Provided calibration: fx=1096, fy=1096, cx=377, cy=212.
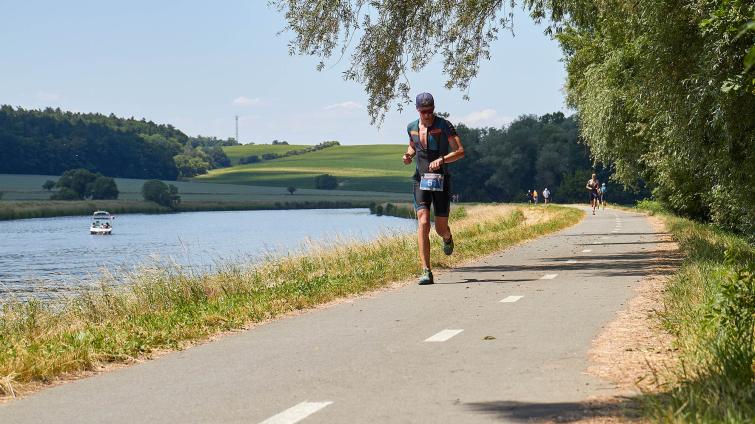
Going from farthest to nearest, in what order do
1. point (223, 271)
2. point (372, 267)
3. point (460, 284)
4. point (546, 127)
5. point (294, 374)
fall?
point (546, 127)
point (223, 271)
point (372, 267)
point (460, 284)
point (294, 374)


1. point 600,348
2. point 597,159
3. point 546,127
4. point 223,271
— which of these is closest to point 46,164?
point 546,127

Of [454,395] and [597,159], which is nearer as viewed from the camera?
[454,395]

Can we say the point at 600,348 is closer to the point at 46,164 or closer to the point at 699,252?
the point at 699,252

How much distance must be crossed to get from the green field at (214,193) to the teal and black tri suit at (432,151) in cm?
12597

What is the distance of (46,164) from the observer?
166625 mm

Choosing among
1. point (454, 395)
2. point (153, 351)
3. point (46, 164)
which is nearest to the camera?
point (454, 395)

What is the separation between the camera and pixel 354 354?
7652 millimetres

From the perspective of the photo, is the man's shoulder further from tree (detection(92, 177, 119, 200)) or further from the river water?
tree (detection(92, 177, 119, 200))

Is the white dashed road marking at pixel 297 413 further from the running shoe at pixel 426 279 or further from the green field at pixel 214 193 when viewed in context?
the green field at pixel 214 193

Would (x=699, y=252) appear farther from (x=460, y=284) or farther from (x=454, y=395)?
(x=454, y=395)

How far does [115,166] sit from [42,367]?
569 feet

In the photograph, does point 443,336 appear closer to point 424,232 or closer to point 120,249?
point 424,232

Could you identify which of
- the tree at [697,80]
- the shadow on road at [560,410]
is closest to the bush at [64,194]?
the tree at [697,80]

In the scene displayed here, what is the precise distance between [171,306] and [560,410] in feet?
27.5
